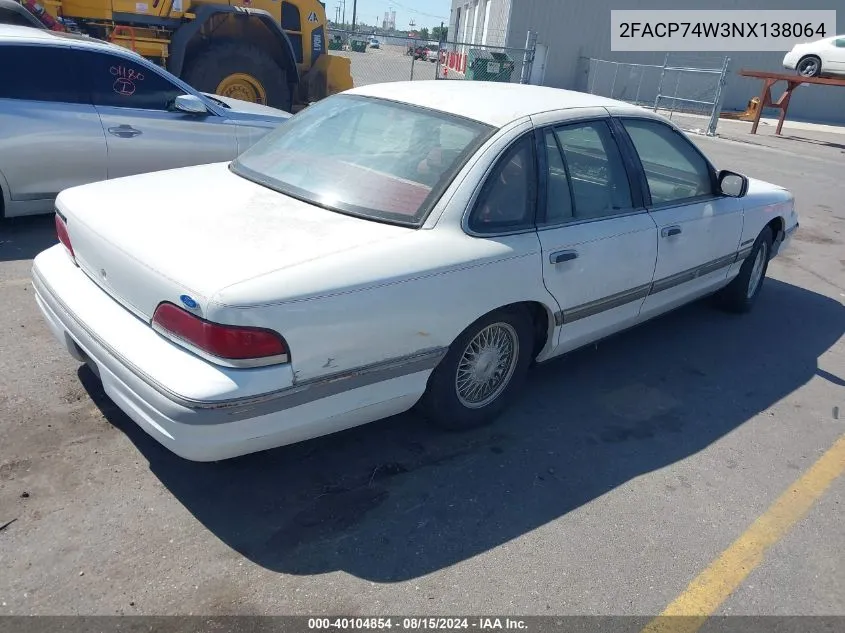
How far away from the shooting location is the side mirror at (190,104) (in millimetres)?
6070

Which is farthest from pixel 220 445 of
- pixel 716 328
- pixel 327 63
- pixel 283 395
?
pixel 327 63

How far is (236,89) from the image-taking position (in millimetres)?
10227

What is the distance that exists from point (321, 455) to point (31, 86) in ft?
13.9

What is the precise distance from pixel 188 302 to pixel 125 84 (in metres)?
4.30

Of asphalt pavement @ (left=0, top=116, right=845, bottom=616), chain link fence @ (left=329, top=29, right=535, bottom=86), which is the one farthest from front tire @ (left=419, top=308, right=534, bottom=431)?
chain link fence @ (left=329, top=29, right=535, bottom=86)

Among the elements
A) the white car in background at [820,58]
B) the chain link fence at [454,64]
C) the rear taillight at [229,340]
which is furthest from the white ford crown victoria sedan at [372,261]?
the white car in background at [820,58]

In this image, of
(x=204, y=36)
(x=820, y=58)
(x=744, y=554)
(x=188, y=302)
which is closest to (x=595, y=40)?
(x=820, y=58)

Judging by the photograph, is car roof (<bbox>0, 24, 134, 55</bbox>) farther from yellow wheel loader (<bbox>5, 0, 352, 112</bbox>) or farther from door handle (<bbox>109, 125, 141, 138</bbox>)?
yellow wheel loader (<bbox>5, 0, 352, 112</bbox>)

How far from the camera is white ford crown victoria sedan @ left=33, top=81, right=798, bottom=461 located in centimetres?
258

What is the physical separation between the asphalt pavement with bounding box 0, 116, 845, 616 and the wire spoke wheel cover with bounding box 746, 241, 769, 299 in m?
1.37

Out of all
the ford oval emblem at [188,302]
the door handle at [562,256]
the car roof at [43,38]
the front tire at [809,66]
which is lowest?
the ford oval emblem at [188,302]

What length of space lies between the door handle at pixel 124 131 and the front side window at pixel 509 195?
3950 millimetres

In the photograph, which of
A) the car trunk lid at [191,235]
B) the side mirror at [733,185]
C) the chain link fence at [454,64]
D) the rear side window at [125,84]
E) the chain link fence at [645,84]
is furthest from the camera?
the chain link fence at [645,84]

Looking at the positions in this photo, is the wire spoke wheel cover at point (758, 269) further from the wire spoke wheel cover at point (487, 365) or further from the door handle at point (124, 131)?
the door handle at point (124, 131)
